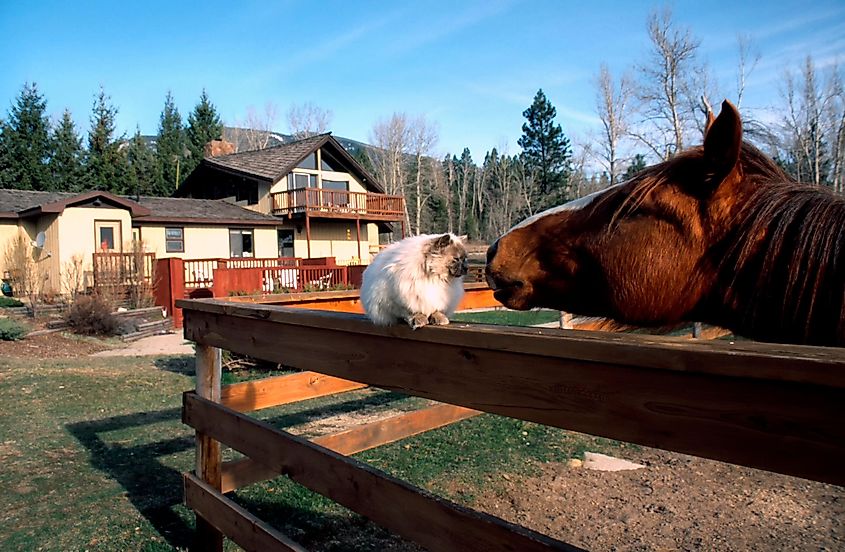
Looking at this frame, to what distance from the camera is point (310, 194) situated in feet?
93.0

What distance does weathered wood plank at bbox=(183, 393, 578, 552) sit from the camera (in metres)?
1.56

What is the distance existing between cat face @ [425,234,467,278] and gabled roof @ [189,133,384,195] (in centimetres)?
2842

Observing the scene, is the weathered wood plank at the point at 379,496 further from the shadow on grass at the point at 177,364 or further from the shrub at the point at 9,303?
the shrub at the point at 9,303

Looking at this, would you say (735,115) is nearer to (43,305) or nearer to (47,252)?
(43,305)

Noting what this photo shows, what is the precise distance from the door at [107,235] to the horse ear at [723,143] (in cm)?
2268

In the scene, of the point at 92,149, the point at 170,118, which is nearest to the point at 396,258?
the point at 92,149

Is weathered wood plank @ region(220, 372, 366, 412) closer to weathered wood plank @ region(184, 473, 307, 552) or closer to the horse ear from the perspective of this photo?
weathered wood plank @ region(184, 473, 307, 552)

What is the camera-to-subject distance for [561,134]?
171 feet

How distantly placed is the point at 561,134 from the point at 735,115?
177 ft

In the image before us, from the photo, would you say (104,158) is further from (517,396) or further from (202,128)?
(517,396)

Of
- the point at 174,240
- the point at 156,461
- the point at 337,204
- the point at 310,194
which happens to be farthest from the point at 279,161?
the point at 156,461

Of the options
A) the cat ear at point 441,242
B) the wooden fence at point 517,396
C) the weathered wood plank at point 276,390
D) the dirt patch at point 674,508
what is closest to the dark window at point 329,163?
the weathered wood plank at point 276,390

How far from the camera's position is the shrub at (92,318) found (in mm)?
14250

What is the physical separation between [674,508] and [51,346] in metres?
13.3
